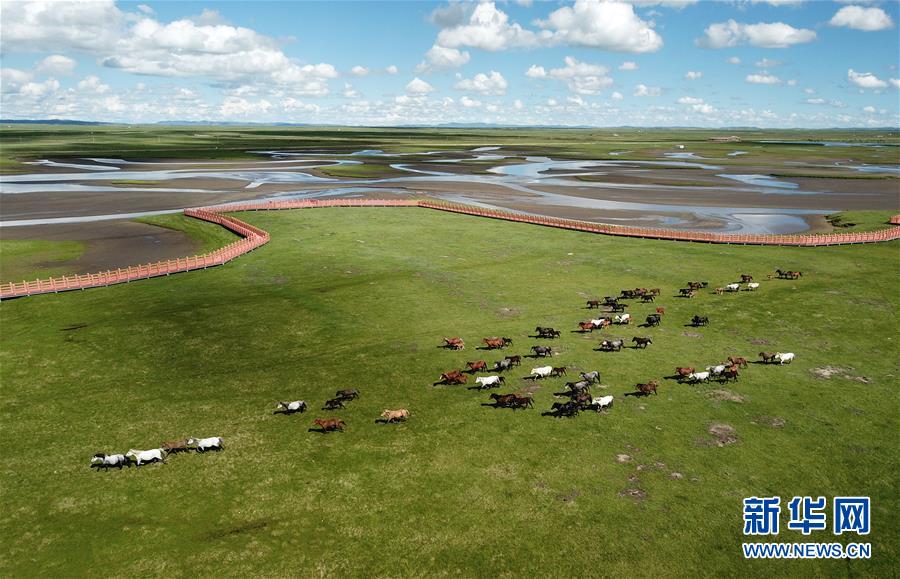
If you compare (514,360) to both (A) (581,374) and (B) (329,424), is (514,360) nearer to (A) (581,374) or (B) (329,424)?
(A) (581,374)

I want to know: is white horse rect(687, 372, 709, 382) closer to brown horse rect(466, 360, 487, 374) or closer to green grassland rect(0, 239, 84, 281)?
brown horse rect(466, 360, 487, 374)

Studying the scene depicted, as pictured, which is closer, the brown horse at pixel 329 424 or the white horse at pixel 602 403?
the brown horse at pixel 329 424

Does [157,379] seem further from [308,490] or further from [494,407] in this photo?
[494,407]

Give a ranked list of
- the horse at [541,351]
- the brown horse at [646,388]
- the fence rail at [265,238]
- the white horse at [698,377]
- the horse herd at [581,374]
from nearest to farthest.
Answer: the horse herd at [581,374]
the brown horse at [646,388]
the white horse at [698,377]
the horse at [541,351]
the fence rail at [265,238]

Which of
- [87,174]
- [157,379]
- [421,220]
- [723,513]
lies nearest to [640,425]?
[723,513]

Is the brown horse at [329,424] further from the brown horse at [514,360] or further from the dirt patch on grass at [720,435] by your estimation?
the dirt patch on grass at [720,435]

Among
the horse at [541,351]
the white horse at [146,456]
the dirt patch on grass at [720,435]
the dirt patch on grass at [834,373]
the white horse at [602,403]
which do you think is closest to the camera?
the white horse at [146,456]

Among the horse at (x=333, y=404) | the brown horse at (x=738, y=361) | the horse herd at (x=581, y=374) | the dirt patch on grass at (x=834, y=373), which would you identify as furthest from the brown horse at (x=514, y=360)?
the dirt patch on grass at (x=834, y=373)
